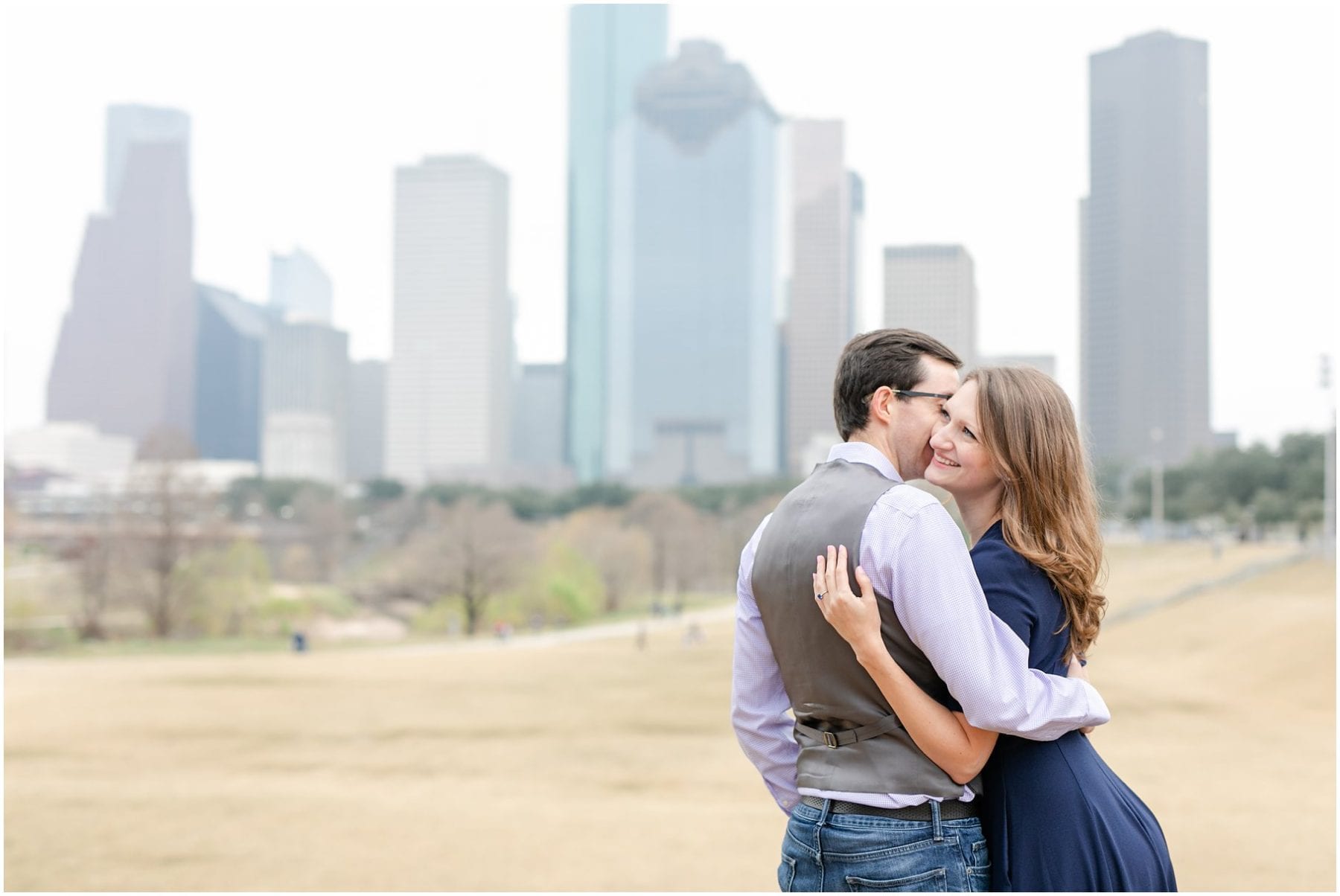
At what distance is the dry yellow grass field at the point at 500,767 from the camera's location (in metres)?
8.00

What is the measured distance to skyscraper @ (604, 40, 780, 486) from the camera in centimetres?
14175

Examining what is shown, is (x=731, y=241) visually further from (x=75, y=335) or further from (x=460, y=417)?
(x=75, y=335)

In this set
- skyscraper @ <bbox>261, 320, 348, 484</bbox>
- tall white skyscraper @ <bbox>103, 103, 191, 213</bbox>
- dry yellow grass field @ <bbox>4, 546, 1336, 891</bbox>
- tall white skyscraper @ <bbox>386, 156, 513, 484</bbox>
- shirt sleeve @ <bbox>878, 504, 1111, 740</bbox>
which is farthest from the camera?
tall white skyscraper @ <bbox>103, 103, 191, 213</bbox>

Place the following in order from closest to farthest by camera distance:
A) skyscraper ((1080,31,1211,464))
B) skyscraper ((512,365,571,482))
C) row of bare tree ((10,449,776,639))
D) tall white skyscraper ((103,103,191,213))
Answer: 1. row of bare tree ((10,449,776,639))
2. skyscraper ((1080,31,1211,464))
3. tall white skyscraper ((103,103,191,213))
4. skyscraper ((512,365,571,482))

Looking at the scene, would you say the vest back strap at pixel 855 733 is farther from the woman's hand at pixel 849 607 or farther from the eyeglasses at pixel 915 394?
the eyeglasses at pixel 915 394

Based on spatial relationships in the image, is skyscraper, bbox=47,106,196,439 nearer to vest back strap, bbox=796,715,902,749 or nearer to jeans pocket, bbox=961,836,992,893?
vest back strap, bbox=796,715,902,749

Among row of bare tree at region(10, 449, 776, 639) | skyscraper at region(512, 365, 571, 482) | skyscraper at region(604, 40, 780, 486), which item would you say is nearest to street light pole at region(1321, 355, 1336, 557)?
row of bare tree at region(10, 449, 776, 639)

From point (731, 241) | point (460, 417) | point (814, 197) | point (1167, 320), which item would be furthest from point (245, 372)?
point (1167, 320)

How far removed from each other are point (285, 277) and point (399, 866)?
19773 centimetres

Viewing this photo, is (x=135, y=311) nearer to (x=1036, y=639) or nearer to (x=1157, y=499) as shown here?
(x=1157, y=499)

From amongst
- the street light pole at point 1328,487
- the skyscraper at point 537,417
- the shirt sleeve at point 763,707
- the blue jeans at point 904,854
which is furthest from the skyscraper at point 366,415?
the blue jeans at point 904,854

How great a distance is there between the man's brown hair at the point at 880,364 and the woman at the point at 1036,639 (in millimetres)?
132

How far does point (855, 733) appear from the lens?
2184 mm

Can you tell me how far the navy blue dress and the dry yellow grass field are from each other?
216 inches
